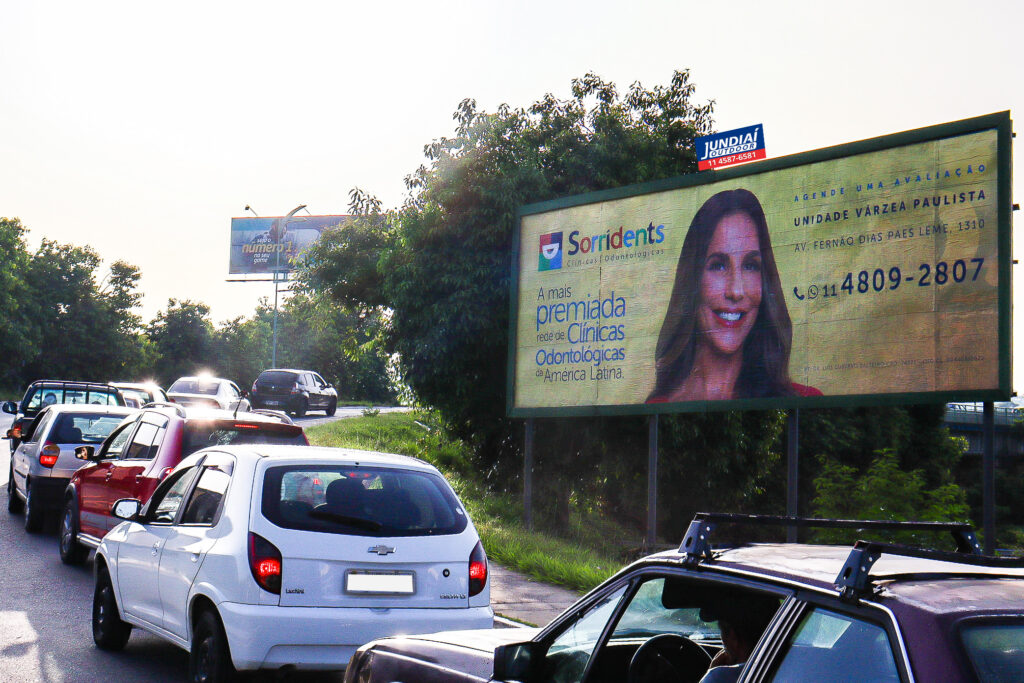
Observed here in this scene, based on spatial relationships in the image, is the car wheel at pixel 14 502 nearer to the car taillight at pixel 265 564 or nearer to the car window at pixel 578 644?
the car taillight at pixel 265 564

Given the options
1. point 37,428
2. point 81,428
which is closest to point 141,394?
point 37,428

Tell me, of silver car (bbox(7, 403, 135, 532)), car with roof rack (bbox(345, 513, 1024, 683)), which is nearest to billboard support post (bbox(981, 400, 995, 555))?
car with roof rack (bbox(345, 513, 1024, 683))

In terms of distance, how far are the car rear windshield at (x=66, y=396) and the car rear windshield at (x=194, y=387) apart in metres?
13.0

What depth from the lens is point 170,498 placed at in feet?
25.6

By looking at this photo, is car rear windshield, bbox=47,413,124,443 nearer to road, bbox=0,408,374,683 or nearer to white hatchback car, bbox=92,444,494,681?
road, bbox=0,408,374,683

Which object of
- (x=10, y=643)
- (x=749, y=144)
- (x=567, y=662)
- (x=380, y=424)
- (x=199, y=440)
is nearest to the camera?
(x=567, y=662)

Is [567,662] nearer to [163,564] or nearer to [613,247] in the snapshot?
[163,564]

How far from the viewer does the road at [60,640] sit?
24.2 feet

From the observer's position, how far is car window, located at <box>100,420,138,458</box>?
11.7m

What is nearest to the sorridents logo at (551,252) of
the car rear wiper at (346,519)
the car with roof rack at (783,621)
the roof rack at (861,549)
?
the car rear wiper at (346,519)

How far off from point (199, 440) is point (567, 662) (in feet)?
23.5

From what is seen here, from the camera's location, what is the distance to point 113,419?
15453 mm

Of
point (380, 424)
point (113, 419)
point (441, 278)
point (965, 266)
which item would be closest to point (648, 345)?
point (965, 266)

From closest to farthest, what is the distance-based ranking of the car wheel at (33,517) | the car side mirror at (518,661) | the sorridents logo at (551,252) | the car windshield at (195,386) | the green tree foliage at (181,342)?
the car side mirror at (518,661)
the car wheel at (33,517)
the sorridents logo at (551,252)
the car windshield at (195,386)
the green tree foliage at (181,342)
